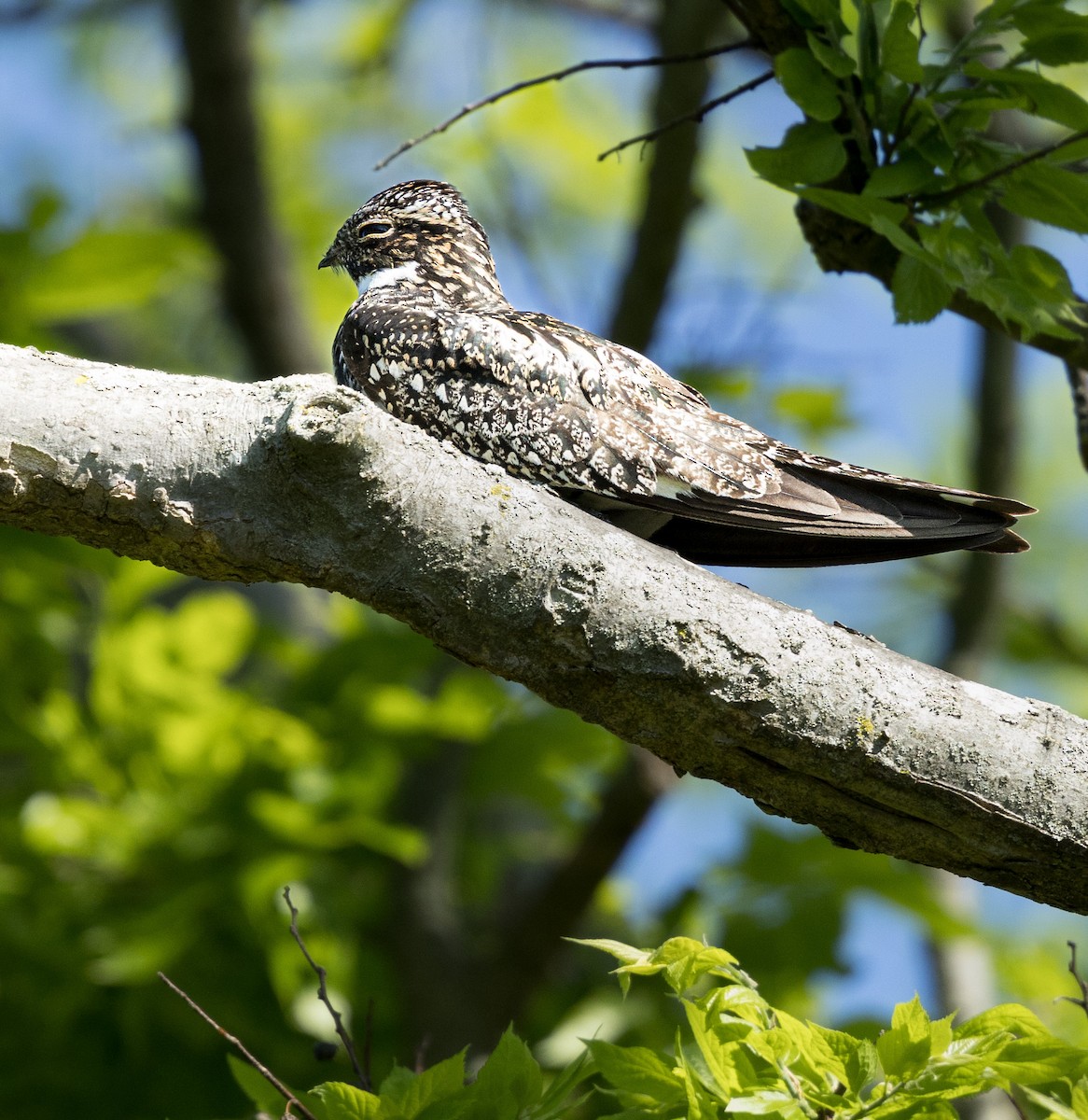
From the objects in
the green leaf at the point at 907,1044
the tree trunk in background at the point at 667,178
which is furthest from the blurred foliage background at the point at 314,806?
the green leaf at the point at 907,1044

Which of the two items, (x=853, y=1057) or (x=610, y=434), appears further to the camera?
(x=610, y=434)

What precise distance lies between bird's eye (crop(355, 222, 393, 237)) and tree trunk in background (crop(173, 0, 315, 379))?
1989mm

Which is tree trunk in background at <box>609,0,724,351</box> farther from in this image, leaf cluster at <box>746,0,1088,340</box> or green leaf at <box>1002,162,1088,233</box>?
green leaf at <box>1002,162,1088,233</box>

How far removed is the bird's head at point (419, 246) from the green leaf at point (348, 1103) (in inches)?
95.4

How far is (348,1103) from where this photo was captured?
→ 1996 mm

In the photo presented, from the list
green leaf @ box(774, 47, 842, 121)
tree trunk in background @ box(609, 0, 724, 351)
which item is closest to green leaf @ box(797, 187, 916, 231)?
green leaf @ box(774, 47, 842, 121)

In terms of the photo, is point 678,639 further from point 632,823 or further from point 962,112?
point 632,823

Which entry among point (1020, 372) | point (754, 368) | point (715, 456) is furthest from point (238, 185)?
point (715, 456)

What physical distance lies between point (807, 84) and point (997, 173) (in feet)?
1.46

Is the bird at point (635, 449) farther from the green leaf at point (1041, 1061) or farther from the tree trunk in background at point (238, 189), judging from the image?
the tree trunk in background at point (238, 189)

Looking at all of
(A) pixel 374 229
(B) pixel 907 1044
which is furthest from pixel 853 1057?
(A) pixel 374 229

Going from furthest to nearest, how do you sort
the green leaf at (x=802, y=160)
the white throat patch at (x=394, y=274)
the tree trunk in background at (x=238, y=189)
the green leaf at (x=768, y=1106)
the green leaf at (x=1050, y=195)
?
the tree trunk in background at (x=238, y=189), the white throat patch at (x=394, y=274), the green leaf at (x=802, y=160), the green leaf at (x=1050, y=195), the green leaf at (x=768, y=1106)

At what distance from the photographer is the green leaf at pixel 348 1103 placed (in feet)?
6.50

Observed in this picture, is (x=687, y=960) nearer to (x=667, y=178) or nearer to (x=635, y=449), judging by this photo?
(x=635, y=449)
